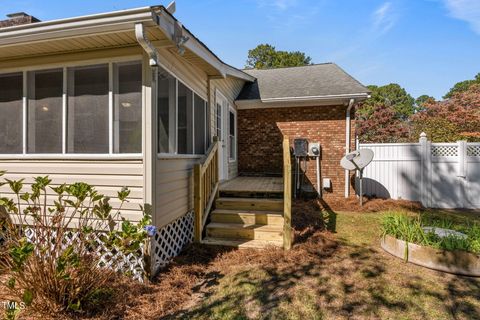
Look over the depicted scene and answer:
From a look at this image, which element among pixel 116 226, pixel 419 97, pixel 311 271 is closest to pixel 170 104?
pixel 116 226

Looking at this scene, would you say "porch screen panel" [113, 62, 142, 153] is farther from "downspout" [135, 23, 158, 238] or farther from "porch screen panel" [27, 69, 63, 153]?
"porch screen panel" [27, 69, 63, 153]

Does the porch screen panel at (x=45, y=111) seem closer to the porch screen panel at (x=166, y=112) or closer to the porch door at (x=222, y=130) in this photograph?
the porch screen panel at (x=166, y=112)

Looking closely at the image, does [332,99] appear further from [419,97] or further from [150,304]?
[419,97]

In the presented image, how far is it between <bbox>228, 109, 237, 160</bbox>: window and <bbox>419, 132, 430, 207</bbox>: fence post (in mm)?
5764

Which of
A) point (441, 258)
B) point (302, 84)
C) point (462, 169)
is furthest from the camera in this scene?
point (302, 84)

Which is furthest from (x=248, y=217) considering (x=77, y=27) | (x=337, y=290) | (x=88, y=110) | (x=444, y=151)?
(x=444, y=151)

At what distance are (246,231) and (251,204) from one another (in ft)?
2.45

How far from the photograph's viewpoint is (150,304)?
307 centimetres

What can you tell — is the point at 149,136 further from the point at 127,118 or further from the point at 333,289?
the point at 333,289

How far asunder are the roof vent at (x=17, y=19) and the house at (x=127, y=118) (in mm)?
19

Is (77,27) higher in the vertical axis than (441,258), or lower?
higher

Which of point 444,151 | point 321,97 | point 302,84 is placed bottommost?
point 444,151

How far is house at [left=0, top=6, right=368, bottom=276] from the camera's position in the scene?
3.52 m

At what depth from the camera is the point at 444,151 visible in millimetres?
8203
